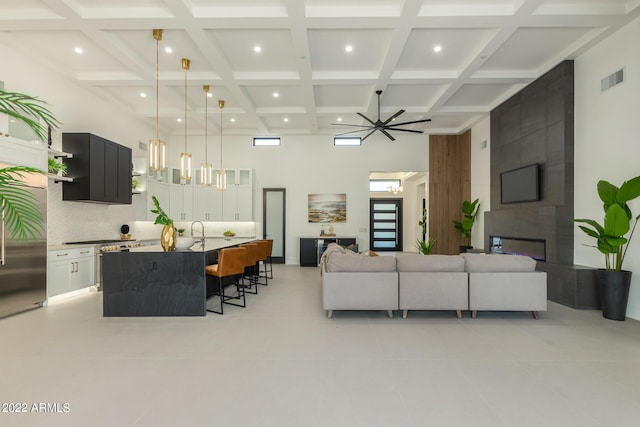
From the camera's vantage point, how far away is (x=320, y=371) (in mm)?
2602

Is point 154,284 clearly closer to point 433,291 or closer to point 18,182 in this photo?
point 18,182

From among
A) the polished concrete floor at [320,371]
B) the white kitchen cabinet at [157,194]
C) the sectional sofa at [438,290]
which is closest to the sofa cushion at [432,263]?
Answer: the sectional sofa at [438,290]

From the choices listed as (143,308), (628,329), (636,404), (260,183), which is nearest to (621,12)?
(628,329)

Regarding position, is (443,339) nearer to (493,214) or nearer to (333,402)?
(333,402)

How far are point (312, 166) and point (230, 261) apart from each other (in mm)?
5387

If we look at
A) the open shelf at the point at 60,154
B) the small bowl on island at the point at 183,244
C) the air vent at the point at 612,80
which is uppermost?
the air vent at the point at 612,80

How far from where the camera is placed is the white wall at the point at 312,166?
9.04 meters

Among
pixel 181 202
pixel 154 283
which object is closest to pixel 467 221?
pixel 154 283

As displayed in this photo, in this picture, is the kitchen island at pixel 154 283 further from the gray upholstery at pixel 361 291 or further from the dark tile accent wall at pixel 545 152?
the dark tile accent wall at pixel 545 152

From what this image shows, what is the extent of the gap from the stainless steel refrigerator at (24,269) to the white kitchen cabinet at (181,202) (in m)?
3.81

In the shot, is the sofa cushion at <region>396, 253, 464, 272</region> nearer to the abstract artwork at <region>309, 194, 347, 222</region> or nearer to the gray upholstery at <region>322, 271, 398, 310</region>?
the gray upholstery at <region>322, 271, 398, 310</region>

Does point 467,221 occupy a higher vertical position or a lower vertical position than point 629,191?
lower

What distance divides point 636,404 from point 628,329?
2036mm

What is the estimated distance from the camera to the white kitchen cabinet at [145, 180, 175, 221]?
298 inches
